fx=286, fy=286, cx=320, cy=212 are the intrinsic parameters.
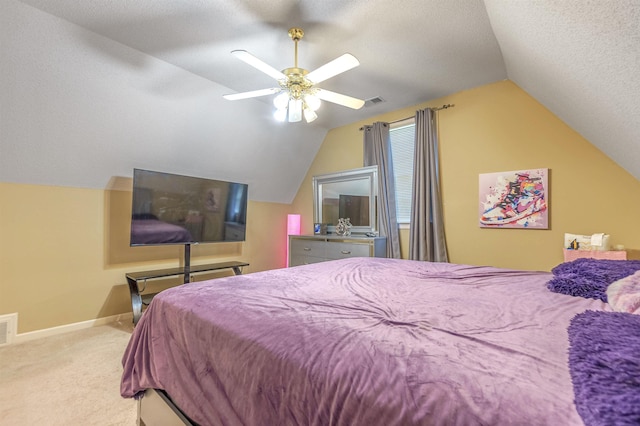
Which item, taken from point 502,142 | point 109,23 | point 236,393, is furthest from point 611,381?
point 109,23

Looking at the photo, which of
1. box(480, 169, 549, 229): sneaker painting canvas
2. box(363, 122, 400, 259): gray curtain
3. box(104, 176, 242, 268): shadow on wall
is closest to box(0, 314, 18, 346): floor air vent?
box(104, 176, 242, 268): shadow on wall

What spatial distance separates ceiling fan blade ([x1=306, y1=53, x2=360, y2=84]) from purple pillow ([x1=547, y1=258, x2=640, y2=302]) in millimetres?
1696

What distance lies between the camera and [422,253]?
3404 mm

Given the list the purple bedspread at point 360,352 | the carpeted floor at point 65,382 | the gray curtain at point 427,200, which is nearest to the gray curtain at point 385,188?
the gray curtain at point 427,200

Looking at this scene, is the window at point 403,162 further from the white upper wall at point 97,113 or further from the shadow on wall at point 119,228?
the shadow on wall at point 119,228

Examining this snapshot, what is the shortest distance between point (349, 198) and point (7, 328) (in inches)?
150

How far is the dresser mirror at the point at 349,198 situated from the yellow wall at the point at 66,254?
222cm

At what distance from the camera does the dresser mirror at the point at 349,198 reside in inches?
151

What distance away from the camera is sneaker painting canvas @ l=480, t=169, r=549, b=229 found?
2797 mm

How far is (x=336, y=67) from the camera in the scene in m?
1.90

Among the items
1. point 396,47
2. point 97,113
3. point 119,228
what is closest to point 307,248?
point 119,228

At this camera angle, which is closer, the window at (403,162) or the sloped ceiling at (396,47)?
the sloped ceiling at (396,47)

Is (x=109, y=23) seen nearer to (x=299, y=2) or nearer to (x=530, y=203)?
(x=299, y=2)

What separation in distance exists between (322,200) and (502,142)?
242cm
